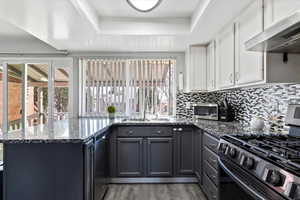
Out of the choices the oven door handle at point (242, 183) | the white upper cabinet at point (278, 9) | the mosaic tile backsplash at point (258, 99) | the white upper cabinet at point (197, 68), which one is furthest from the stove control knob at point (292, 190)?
the white upper cabinet at point (197, 68)

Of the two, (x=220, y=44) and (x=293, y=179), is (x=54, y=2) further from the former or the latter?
(x=293, y=179)

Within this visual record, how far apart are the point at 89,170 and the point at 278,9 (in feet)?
6.49

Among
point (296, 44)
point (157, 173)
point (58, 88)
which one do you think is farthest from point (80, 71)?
point (296, 44)

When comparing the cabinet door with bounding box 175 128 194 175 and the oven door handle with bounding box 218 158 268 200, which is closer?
the oven door handle with bounding box 218 158 268 200

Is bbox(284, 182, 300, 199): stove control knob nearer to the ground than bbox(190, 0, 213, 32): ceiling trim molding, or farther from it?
nearer to the ground

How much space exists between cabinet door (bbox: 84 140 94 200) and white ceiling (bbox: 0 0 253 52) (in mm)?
1317

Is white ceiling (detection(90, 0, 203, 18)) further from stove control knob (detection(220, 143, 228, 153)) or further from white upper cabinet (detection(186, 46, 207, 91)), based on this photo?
stove control knob (detection(220, 143, 228, 153))

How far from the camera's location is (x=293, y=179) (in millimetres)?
1091

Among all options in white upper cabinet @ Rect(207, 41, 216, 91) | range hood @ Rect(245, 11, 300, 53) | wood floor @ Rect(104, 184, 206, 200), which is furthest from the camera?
white upper cabinet @ Rect(207, 41, 216, 91)

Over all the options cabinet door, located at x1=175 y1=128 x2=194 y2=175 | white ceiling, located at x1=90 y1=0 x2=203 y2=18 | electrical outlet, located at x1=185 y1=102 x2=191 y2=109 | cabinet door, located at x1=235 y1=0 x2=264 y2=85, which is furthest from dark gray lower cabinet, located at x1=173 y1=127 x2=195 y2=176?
white ceiling, located at x1=90 y1=0 x2=203 y2=18

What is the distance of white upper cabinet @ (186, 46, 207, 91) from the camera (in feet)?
13.8

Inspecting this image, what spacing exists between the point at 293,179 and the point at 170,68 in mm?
3808

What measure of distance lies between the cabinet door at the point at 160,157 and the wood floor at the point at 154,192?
7.5 inches

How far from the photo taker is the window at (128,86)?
468cm
